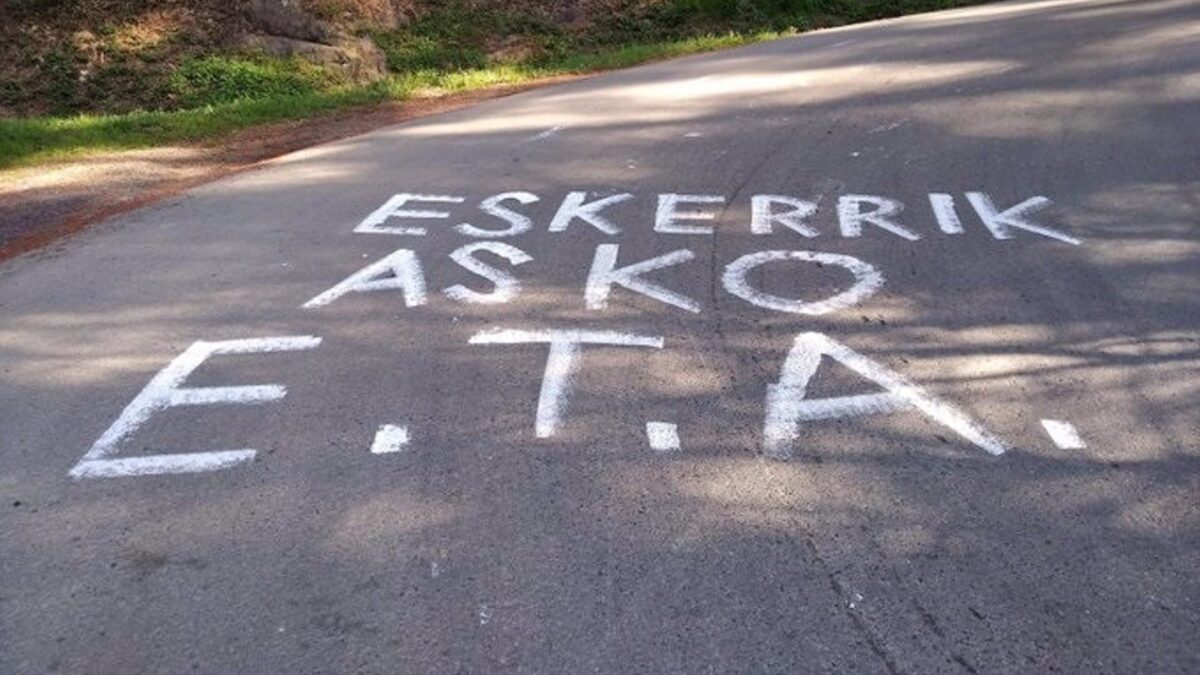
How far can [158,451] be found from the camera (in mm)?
5066

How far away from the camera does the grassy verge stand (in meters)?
12.4

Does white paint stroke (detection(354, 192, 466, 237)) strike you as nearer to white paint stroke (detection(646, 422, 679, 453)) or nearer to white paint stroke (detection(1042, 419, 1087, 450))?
white paint stroke (detection(646, 422, 679, 453))

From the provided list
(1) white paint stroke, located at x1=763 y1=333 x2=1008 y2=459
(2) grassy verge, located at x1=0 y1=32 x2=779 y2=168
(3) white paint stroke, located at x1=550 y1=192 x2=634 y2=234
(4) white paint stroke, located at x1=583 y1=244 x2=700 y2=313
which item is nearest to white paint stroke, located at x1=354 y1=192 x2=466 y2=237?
(3) white paint stroke, located at x1=550 y1=192 x2=634 y2=234

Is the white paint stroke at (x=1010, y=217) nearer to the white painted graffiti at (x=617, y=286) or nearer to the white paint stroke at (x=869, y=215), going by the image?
the white painted graffiti at (x=617, y=286)

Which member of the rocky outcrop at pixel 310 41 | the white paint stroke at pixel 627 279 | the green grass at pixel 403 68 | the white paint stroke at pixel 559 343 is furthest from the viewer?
the rocky outcrop at pixel 310 41

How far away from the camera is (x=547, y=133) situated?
37.3 ft

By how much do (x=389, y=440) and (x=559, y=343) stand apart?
1.29m

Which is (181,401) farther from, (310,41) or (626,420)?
(310,41)

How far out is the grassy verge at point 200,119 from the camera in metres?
12.4

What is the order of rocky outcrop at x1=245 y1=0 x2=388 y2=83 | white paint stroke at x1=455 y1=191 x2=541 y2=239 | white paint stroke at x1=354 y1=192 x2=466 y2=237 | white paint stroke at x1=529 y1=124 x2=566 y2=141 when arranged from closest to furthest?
white paint stroke at x1=455 y1=191 x2=541 y2=239 < white paint stroke at x1=354 y1=192 x2=466 y2=237 < white paint stroke at x1=529 y1=124 x2=566 y2=141 < rocky outcrop at x1=245 y1=0 x2=388 y2=83

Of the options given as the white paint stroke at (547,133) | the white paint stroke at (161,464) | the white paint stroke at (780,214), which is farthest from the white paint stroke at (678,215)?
the white paint stroke at (161,464)

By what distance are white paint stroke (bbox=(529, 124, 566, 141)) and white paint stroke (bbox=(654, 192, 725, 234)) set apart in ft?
8.34

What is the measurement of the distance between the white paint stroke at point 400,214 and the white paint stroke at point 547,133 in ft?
7.30

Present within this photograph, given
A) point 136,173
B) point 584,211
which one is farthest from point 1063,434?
point 136,173
